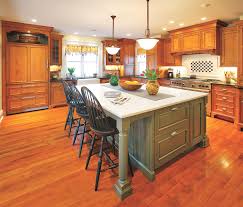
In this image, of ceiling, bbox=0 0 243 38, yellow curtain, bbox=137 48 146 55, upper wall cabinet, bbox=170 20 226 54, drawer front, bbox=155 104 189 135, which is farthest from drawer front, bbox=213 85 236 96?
yellow curtain, bbox=137 48 146 55

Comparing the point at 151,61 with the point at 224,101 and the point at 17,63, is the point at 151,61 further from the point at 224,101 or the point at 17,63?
the point at 17,63

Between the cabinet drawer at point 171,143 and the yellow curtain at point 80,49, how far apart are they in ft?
17.0

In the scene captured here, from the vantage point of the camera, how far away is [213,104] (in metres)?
4.46

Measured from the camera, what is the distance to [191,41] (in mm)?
4973

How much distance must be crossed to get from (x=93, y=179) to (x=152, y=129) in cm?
93

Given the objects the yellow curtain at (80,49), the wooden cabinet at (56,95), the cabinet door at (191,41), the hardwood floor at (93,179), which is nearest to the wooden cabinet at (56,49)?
the yellow curtain at (80,49)

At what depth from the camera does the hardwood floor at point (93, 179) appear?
5.73 feet

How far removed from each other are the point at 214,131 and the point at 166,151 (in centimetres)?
194

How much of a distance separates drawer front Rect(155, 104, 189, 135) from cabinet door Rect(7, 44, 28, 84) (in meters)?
4.40

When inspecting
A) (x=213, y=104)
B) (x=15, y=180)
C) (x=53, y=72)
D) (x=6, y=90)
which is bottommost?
(x=15, y=180)

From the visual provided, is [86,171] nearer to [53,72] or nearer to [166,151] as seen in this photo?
[166,151]

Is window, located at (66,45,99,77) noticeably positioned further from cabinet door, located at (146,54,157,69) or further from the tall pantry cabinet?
cabinet door, located at (146,54,157,69)

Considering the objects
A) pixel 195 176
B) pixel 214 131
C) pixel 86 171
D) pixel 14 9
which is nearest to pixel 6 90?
pixel 14 9

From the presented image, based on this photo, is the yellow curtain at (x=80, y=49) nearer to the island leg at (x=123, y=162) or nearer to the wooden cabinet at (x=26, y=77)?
the wooden cabinet at (x=26, y=77)
